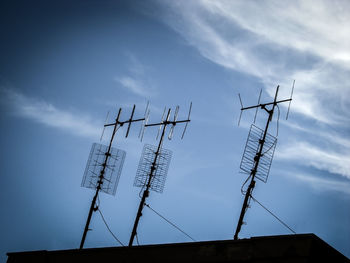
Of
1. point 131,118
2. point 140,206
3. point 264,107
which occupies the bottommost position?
point 140,206

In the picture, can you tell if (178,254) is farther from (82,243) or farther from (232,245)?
(82,243)

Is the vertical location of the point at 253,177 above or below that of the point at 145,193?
above

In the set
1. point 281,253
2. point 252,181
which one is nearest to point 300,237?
point 281,253

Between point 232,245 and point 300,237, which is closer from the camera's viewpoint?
point 300,237

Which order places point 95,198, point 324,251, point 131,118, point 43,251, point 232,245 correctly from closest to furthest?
point 324,251, point 232,245, point 43,251, point 95,198, point 131,118

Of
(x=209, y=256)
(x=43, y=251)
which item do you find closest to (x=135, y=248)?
(x=209, y=256)

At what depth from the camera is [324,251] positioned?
6.46 metres

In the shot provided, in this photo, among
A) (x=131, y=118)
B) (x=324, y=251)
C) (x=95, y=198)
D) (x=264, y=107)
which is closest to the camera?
(x=324, y=251)

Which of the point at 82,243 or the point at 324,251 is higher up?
the point at 324,251

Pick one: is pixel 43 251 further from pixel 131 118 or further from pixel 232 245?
pixel 131 118

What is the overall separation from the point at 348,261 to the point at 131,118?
12032 mm

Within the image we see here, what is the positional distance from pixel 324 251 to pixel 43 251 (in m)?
7.78

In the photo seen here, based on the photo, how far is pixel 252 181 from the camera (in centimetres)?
1220

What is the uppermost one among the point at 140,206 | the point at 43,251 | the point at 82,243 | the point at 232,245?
the point at 232,245
